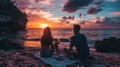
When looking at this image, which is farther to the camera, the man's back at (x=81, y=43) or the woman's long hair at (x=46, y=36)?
the woman's long hair at (x=46, y=36)

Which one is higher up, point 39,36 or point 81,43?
point 81,43

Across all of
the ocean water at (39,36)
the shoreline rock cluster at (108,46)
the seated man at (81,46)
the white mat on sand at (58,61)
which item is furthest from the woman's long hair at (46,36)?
the ocean water at (39,36)

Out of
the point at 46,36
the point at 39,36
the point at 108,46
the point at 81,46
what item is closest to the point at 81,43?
the point at 81,46

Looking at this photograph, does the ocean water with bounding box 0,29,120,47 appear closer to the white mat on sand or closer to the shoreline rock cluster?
the shoreline rock cluster

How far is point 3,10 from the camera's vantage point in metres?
73.0

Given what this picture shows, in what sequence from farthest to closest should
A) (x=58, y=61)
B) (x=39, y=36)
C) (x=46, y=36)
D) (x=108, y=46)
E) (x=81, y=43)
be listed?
(x=39, y=36) < (x=108, y=46) < (x=46, y=36) < (x=58, y=61) < (x=81, y=43)

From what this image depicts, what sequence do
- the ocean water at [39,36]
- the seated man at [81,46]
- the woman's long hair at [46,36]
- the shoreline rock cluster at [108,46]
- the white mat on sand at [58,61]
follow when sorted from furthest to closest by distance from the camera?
the ocean water at [39,36]
the shoreline rock cluster at [108,46]
the woman's long hair at [46,36]
the white mat on sand at [58,61]
the seated man at [81,46]

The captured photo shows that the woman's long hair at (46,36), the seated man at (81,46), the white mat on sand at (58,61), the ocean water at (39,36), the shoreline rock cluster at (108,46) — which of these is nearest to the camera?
the seated man at (81,46)

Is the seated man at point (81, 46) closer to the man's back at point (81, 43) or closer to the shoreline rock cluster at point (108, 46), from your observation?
the man's back at point (81, 43)

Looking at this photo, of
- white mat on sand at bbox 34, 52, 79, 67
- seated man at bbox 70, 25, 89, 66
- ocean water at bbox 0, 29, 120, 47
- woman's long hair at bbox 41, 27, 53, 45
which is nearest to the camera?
seated man at bbox 70, 25, 89, 66

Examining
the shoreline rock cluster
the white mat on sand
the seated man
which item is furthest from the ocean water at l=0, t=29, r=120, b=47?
the seated man

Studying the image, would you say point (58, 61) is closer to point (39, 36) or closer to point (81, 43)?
point (81, 43)

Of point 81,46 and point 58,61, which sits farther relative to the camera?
point 58,61

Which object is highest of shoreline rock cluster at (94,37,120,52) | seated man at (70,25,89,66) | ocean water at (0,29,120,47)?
seated man at (70,25,89,66)
